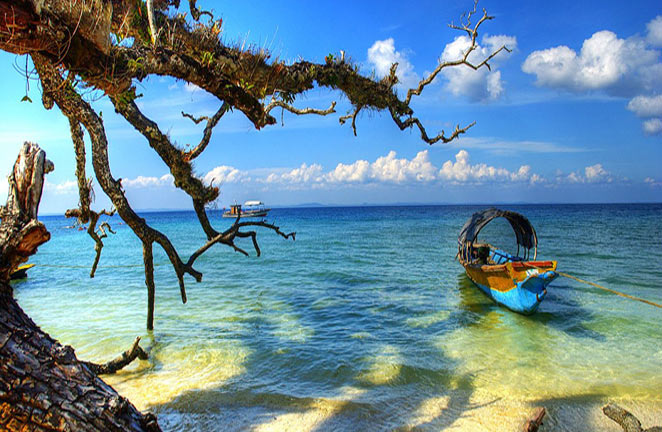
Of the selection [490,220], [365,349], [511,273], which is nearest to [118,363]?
[365,349]

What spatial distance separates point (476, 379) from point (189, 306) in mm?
8015

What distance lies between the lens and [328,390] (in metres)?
5.88

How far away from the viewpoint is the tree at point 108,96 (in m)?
2.55

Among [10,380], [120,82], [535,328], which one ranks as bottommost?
[535,328]

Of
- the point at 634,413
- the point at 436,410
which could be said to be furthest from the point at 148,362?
the point at 634,413

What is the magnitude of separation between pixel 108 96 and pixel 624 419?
25.0ft

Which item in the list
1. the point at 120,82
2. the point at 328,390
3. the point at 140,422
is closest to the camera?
the point at 140,422

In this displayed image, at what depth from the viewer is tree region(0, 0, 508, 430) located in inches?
101

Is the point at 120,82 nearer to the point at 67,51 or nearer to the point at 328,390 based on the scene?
the point at 67,51

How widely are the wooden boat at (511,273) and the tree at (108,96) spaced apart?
18.1ft

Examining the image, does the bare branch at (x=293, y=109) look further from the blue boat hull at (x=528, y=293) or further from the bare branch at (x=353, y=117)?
the blue boat hull at (x=528, y=293)

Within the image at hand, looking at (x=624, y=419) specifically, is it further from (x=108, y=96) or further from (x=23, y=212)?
(x=108, y=96)

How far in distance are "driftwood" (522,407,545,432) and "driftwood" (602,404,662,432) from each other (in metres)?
1.06

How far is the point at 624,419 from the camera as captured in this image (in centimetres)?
493
